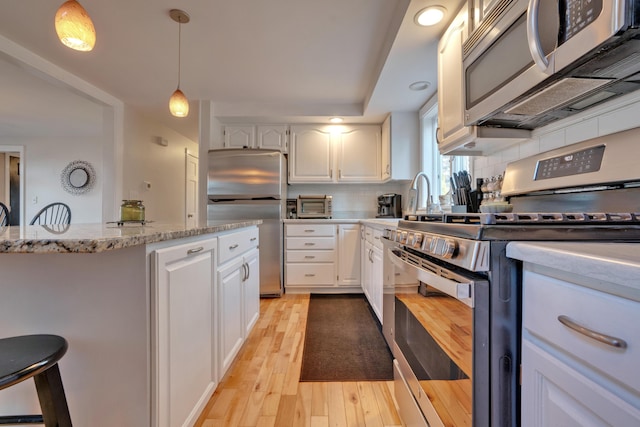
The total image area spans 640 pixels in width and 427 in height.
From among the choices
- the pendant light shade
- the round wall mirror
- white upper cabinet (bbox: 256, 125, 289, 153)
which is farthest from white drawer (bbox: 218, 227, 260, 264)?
the round wall mirror

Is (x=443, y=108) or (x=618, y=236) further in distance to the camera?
(x=443, y=108)

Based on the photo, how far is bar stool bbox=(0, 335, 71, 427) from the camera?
68 centimetres

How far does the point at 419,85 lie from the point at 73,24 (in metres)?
2.40

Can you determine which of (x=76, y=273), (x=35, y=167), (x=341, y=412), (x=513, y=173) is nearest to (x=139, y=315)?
(x=76, y=273)

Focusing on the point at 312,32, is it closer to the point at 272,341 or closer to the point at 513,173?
the point at 513,173

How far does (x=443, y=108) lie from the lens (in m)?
1.77

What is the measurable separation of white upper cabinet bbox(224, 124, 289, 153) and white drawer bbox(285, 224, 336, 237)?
1040 millimetres

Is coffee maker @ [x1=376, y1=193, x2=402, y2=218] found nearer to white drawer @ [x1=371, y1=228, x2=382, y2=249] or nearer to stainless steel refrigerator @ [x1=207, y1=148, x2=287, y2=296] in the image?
white drawer @ [x1=371, y1=228, x2=382, y2=249]

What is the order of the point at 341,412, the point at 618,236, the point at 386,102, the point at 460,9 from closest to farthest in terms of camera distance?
the point at 618,236 → the point at 341,412 → the point at 460,9 → the point at 386,102

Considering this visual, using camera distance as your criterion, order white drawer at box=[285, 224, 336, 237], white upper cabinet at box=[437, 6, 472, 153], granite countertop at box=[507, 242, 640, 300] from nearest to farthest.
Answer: granite countertop at box=[507, 242, 640, 300] → white upper cabinet at box=[437, 6, 472, 153] → white drawer at box=[285, 224, 336, 237]

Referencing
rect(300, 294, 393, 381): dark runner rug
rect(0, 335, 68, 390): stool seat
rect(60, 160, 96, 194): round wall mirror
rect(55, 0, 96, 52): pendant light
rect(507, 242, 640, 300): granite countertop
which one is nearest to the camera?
rect(507, 242, 640, 300): granite countertop

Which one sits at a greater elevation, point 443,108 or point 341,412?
point 443,108

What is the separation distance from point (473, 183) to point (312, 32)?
1.66 meters

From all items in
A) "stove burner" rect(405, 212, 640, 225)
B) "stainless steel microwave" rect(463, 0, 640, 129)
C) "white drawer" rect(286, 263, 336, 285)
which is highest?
"stainless steel microwave" rect(463, 0, 640, 129)
